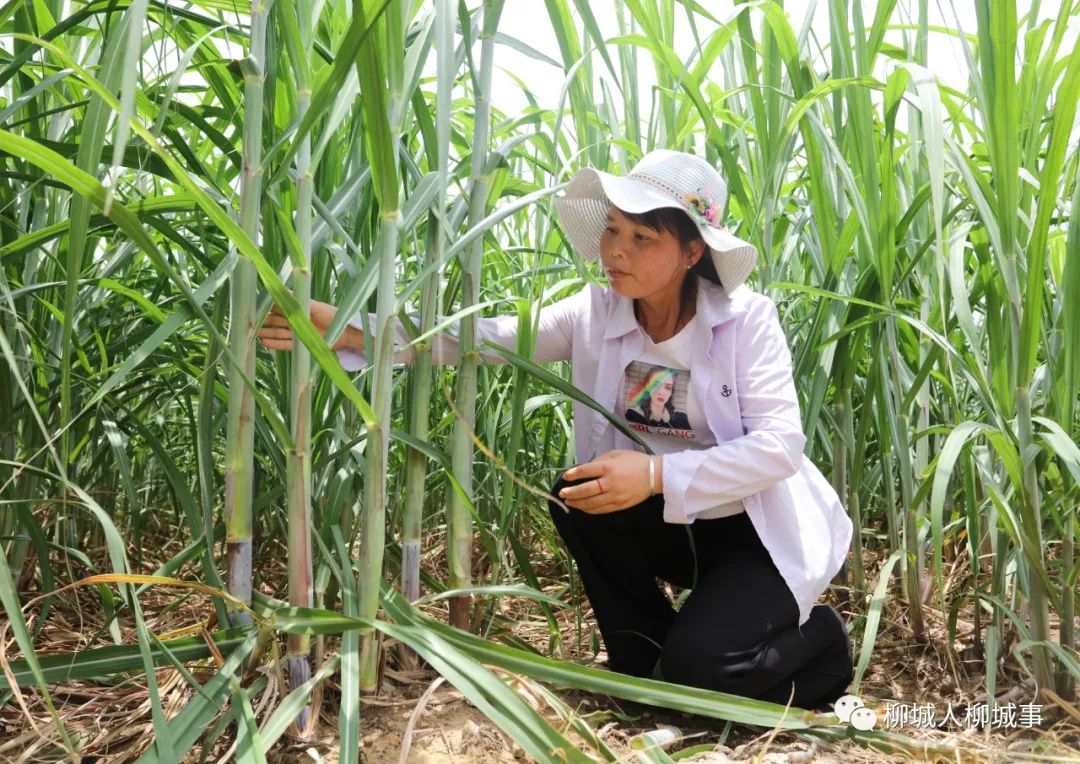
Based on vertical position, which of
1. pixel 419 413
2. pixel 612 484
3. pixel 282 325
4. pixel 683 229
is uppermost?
pixel 683 229

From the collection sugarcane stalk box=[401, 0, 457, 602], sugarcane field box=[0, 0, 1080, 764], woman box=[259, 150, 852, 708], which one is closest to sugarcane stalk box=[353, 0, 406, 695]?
sugarcane field box=[0, 0, 1080, 764]

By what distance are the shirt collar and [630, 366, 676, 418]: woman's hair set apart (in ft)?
0.25

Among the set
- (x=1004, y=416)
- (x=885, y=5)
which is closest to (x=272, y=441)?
(x=1004, y=416)

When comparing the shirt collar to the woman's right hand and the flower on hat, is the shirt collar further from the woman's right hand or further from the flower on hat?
the woman's right hand

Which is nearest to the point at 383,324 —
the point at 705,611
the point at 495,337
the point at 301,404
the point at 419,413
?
the point at 301,404

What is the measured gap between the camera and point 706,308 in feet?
4.76

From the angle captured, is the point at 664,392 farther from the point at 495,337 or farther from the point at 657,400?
the point at 495,337

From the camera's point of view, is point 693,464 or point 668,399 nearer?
point 693,464

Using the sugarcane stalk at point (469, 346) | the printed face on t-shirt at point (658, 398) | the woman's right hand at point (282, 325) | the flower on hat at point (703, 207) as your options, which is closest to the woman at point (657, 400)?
the printed face on t-shirt at point (658, 398)

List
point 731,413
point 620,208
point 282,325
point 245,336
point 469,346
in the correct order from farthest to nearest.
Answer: point 731,413 < point 620,208 < point 469,346 < point 282,325 < point 245,336

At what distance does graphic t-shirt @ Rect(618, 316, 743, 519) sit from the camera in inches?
57.9

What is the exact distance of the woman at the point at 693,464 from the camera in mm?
1350

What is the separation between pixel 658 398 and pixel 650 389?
2 cm

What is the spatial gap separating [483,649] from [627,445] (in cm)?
64
